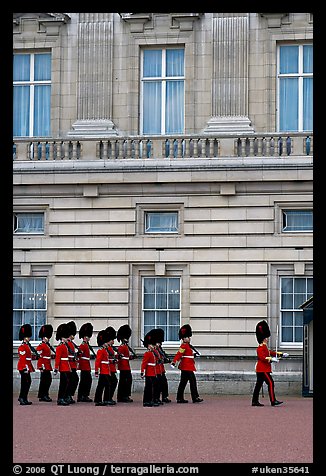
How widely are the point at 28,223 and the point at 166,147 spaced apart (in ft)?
9.77

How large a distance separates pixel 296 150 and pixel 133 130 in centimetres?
310

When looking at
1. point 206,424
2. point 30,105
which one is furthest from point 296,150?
point 206,424

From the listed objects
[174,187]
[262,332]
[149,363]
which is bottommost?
[149,363]

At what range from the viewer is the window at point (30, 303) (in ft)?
76.5

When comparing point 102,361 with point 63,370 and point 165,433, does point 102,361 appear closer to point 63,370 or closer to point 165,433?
point 63,370

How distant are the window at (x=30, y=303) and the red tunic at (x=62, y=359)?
15.3ft

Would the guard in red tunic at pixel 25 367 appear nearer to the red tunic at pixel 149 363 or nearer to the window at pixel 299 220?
the red tunic at pixel 149 363

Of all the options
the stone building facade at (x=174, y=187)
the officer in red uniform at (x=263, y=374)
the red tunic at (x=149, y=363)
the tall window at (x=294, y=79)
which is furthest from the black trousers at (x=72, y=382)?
the tall window at (x=294, y=79)

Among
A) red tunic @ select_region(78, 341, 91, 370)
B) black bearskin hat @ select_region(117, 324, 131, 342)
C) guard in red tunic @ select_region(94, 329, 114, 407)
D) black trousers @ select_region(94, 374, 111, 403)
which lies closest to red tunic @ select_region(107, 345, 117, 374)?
guard in red tunic @ select_region(94, 329, 114, 407)

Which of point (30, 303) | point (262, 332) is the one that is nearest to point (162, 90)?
point (30, 303)

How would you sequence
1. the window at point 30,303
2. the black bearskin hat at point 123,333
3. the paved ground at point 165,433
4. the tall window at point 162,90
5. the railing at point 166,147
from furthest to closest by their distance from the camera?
the tall window at point 162,90 → the window at point 30,303 → the railing at point 166,147 → the black bearskin hat at point 123,333 → the paved ground at point 165,433

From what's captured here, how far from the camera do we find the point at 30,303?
23.4 metres

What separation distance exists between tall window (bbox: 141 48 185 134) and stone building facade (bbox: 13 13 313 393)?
0.10 ft
